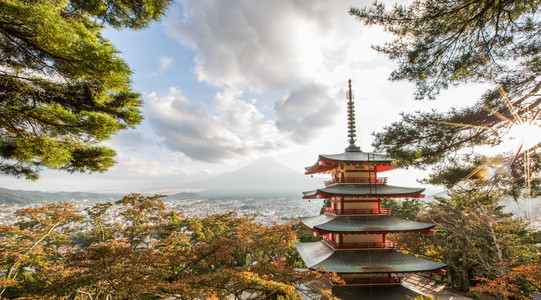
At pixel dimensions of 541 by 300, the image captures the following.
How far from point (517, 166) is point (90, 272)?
9.44 metres

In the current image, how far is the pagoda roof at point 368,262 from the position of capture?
705 centimetres

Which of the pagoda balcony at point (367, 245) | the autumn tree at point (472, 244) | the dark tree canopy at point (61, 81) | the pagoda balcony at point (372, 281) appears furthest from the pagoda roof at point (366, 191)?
the dark tree canopy at point (61, 81)

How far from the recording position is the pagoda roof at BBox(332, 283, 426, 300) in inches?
281

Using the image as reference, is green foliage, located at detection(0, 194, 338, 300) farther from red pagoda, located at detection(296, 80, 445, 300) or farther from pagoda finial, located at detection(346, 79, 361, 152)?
pagoda finial, located at detection(346, 79, 361, 152)

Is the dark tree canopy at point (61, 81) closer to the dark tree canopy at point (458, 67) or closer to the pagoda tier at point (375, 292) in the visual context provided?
the dark tree canopy at point (458, 67)

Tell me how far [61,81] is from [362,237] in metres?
9.28

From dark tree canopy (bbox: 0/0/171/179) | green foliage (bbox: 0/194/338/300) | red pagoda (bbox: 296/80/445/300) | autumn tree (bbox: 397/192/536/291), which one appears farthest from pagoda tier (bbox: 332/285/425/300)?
dark tree canopy (bbox: 0/0/171/179)

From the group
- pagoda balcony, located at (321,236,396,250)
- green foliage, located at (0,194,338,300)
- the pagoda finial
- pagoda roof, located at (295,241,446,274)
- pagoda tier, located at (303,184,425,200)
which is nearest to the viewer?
green foliage, located at (0,194,338,300)

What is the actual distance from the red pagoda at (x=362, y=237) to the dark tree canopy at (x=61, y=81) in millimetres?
6651

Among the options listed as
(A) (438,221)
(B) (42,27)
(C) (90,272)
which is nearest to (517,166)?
(B) (42,27)

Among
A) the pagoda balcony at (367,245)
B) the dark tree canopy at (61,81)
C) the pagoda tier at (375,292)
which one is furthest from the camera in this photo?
the pagoda balcony at (367,245)

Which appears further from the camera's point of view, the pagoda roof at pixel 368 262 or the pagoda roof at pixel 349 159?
the pagoda roof at pixel 349 159

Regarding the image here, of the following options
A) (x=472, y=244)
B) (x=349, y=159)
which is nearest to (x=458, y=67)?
(x=349, y=159)

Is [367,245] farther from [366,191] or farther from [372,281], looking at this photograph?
[366,191]
